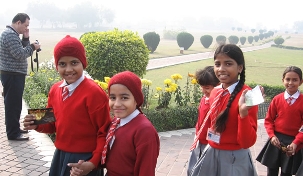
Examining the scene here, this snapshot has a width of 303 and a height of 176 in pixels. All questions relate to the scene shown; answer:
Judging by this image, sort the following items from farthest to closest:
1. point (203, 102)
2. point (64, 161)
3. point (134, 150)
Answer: point (203, 102)
point (64, 161)
point (134, 150)

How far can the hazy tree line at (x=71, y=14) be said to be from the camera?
3538 inches

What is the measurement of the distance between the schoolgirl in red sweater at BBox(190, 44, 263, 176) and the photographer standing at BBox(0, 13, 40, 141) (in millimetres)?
2968

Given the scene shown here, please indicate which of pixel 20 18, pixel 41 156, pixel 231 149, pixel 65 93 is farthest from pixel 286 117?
pixel 20 18

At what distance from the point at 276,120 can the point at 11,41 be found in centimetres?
332

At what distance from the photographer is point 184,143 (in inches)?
192

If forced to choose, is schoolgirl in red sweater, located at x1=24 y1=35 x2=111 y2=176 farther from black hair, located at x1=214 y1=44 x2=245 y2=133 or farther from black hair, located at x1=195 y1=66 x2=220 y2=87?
black hair, located at x1=195 y1=66 x2=220 y2=87

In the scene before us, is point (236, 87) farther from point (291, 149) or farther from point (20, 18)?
point (20, 18)

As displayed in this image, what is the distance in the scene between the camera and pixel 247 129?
1785 millimetres

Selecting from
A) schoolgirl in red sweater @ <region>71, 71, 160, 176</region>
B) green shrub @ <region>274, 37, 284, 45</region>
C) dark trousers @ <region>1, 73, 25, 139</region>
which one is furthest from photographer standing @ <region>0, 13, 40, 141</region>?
green shrub @ <region>274, 37, 284, 45</region>

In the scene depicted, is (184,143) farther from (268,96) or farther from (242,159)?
(268,96)

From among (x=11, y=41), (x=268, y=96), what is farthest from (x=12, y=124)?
(x=268, y=96)

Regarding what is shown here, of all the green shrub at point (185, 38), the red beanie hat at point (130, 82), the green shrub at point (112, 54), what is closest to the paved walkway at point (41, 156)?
the red beanie hat at point (130, 82)

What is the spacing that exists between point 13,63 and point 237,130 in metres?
3.27

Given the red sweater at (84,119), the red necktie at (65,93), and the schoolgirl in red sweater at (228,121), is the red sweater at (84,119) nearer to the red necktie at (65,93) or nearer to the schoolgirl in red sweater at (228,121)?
the red necktie at (65,93)
